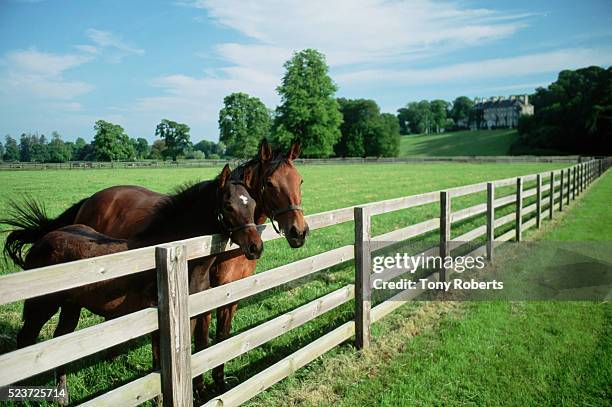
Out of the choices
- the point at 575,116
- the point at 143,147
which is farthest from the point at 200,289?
the point at 143,147

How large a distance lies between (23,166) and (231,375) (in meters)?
55.2

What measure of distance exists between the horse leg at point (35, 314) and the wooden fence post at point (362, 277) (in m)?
2.94

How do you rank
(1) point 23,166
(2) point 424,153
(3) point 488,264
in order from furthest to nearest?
(2) point 424,153 → (1) point 23,166 → (3) point 488,264

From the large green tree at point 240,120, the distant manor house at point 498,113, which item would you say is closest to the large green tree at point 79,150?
the large green tree at point 240,120

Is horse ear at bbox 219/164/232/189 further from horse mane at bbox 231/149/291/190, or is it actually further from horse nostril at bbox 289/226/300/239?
horse nostril at bbox 289/226/300/239

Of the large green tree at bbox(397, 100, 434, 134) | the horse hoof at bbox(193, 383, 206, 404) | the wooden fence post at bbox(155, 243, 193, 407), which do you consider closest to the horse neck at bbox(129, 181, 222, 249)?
the wooden fence post at bbox(155, 243, 193, 407)

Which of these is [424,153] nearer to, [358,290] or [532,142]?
[532,142]

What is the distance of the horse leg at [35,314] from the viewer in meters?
3.27

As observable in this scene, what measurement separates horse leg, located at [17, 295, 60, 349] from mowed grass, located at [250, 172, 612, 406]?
1884 mm

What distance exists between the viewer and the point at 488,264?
796cm

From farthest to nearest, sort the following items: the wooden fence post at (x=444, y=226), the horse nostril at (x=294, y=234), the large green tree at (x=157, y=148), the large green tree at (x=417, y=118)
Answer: the large green tree at (x=417, y=118) → the large green tree at (x=157, y=148) → the wooden fence post at (x=444, y=226) → the horse nostril at (x=294, y=234)

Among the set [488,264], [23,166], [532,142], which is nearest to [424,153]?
[532,142]

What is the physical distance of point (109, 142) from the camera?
9169 centimetres

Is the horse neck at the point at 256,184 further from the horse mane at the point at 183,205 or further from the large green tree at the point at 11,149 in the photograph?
the large green tree at the point at 11,149
